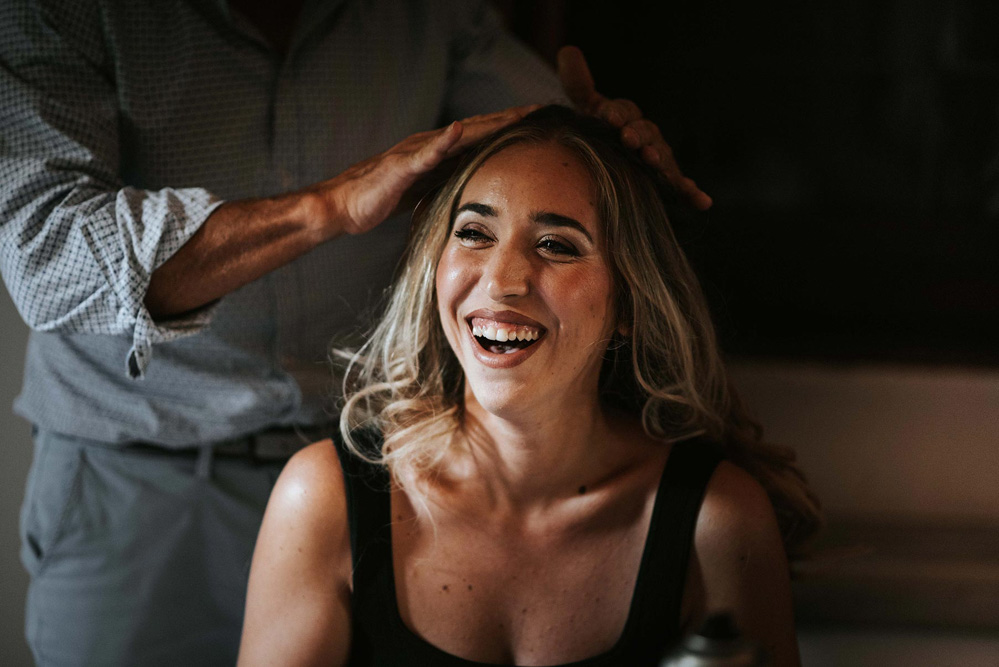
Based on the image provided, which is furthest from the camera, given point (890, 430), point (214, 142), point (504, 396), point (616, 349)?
point (890, 430)

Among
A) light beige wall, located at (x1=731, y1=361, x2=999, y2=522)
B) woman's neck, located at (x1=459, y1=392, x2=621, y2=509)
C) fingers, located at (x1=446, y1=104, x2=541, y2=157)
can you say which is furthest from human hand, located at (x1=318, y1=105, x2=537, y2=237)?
light beige wall, located at (x1=731, y1=361, x2=999, y2=522)

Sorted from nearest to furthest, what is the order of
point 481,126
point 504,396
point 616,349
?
point 504,396
point 481,126
point 616,349

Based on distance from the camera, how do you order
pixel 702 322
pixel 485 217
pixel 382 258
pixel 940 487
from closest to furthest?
pixel 485 217 < pixel 702 322 < pixel 382 258 < pixel 940 487

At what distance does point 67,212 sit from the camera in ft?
4.02

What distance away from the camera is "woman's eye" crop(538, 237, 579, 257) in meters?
1.21

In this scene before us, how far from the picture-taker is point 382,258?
1.61m

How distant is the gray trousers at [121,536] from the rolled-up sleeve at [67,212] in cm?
39

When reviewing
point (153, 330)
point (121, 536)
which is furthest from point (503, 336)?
point (121, 536)

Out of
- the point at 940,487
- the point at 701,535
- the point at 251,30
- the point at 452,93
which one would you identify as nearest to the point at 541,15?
the point at 452,93

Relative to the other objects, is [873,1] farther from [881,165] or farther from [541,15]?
[541,15]

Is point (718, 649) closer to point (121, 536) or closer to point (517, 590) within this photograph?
point (517, 590)

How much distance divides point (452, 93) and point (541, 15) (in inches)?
10.2

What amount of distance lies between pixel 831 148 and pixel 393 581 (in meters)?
1.23

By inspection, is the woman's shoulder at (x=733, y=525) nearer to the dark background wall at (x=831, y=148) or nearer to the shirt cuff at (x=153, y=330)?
the dark background wall at (x=831, y=148)
